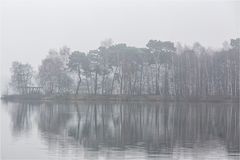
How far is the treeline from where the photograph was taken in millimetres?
57469

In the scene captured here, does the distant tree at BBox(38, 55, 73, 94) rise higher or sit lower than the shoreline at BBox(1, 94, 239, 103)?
higher

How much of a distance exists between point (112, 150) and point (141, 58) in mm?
46929

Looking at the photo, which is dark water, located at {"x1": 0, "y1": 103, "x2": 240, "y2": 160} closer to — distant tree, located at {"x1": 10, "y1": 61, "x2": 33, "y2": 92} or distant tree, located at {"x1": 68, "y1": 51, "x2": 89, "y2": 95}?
distant tree, located at {"x1": 68, "y1": 51, "x2": 89, "y2": 95}

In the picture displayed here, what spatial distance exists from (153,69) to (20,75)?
21433mm

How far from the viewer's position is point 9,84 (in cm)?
7550

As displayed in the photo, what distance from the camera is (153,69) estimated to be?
62.2m

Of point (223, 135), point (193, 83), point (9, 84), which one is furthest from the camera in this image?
point (9, 84)

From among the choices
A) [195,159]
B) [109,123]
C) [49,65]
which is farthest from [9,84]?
[195,159]

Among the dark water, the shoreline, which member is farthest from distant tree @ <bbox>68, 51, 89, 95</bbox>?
the dark water

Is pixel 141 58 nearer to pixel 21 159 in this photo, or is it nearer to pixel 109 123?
pixel 109 123

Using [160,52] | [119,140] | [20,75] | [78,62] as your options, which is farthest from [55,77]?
[119,140]

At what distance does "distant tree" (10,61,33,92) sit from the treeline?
6130 mm

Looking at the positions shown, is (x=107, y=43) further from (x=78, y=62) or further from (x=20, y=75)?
(x=20, y=75)

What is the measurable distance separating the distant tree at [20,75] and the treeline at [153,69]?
20.1 ft
